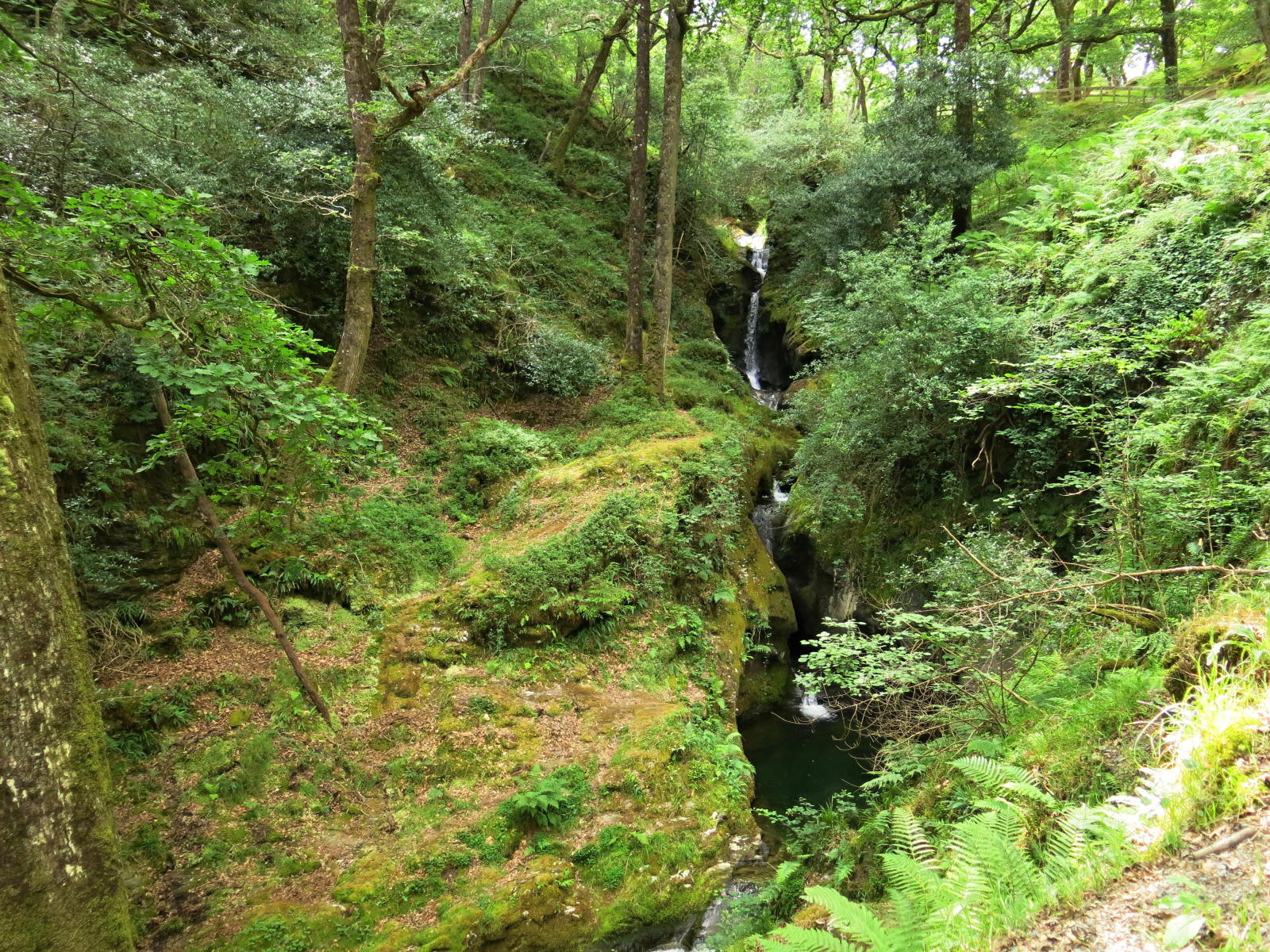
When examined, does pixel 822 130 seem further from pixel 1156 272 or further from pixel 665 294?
pixel 1156 272

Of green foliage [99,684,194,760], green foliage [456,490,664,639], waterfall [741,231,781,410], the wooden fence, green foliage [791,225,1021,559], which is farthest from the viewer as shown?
waterfall [741,231,781,410]

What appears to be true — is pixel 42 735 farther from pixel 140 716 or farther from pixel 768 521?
pixel 768 521

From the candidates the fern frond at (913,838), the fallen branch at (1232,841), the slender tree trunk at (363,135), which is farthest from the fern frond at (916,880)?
the slender tree trunk at (363,135)

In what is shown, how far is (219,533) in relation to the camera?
5.86 m

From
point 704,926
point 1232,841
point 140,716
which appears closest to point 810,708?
point 704,926

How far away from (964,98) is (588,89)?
10.0 m

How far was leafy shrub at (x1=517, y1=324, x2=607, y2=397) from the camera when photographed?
1281cm

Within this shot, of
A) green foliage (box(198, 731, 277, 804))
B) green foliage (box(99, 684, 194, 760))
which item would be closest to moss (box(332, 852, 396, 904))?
green foliage (box(198, 731, 277, 804))

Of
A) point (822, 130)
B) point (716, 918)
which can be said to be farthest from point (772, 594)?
point (822, 130)

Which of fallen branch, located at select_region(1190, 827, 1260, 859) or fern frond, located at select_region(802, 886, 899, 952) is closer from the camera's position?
fallen branch, located at select_region(1190, 827, 1260, 859)

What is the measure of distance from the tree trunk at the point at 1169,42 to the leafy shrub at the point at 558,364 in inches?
595

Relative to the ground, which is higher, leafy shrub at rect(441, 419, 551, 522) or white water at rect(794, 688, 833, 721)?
leafy shrub at rect(441, 419, 551, 522)

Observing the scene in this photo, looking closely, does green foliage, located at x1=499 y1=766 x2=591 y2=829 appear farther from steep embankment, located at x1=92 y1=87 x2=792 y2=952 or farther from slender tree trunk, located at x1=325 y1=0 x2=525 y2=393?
slender tree trunk, located at x1=325 y1=0 x2=525 y2=393

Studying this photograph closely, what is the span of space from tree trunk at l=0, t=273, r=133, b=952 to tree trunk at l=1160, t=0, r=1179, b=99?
2131 cm
